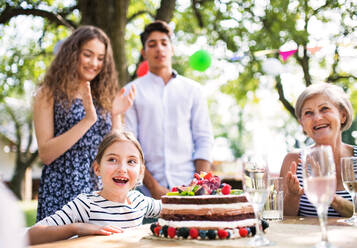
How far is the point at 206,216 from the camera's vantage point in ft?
6.32

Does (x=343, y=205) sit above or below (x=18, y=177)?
below

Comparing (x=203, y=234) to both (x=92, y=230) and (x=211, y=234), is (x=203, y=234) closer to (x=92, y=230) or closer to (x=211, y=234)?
(x=211, y=234)

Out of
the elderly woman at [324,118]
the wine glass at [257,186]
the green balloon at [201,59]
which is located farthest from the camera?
the green balloon at [201,59]

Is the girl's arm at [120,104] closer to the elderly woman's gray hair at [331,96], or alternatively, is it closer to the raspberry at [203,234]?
the elderly woman's gray hair at [331,96]

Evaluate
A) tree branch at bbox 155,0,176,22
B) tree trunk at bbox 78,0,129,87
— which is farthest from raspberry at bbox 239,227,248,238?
tree branch at bbox 155,0,176,22

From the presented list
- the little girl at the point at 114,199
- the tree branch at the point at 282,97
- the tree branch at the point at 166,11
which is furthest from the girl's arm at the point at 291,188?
the tree branch at the point at 282,97

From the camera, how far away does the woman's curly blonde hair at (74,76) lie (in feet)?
11.6

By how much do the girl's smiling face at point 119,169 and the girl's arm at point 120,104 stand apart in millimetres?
897

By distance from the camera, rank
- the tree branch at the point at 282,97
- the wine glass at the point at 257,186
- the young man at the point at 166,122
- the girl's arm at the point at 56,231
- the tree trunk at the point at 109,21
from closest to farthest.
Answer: the wine glass at the point at 257,186
the girl's arm at the point at 56,231
the young man at the point at 166,122
the tree trunk at the point at 109,21
the tree branch at the point at 282,97

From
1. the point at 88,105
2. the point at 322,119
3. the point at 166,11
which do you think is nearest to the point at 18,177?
the point at 166,11

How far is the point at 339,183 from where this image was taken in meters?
3.09

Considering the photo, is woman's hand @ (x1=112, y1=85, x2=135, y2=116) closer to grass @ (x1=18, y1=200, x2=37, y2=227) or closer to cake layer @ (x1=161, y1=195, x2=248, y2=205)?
cake layer @ (x1=161, y1=195, x2=248, y2=205)

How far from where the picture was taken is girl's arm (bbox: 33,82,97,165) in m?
3.26

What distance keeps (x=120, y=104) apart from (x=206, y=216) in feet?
6.27
